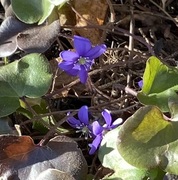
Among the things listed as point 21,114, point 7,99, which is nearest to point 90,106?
point 21,114

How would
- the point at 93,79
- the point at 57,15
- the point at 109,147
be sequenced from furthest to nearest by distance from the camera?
the point at 93,79
the point at 57,15
the point at 109,147

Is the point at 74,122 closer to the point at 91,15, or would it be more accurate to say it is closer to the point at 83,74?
the point at 83,74

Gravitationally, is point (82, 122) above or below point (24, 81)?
below

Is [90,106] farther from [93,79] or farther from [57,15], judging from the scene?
[57,15]

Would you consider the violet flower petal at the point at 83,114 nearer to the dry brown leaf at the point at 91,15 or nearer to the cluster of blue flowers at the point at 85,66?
the cluster of blue flowers at the point at 85,66

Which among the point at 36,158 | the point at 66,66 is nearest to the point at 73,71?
the point at 66,66
